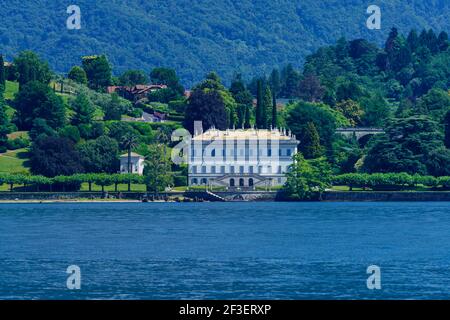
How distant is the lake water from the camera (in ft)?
159

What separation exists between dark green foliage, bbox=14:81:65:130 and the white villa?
60.7 feet

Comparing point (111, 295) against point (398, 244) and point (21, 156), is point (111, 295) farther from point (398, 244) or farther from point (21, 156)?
point (21, 156)

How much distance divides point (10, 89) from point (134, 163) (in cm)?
3473

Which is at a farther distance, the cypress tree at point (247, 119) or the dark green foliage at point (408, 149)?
the cypress tree at point (247, 119)

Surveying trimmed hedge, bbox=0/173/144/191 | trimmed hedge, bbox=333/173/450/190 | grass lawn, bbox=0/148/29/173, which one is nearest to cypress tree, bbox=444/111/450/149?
trimmed hedge, bbox=333/173/450/190

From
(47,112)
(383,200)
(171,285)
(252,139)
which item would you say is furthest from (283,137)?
(171,285)

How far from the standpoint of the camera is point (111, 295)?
4662cm

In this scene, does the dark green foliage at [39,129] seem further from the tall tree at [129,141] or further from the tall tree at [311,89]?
the tall tree at [311,89]

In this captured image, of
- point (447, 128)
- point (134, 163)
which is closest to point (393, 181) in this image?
point (447, 128)

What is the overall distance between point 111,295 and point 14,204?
235 feet

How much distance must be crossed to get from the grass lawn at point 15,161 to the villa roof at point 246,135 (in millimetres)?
16433

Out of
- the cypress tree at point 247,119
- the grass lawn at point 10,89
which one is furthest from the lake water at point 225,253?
the grass lawn at point 10,89

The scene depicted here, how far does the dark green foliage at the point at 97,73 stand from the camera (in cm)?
18288

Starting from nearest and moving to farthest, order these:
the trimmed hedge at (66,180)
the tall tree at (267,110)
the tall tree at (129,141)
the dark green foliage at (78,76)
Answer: the trimmed hedge at (66,180) < the tall tree at (129,141) < the tall tree at (267,110) < the dark green foliage at (78,76)
